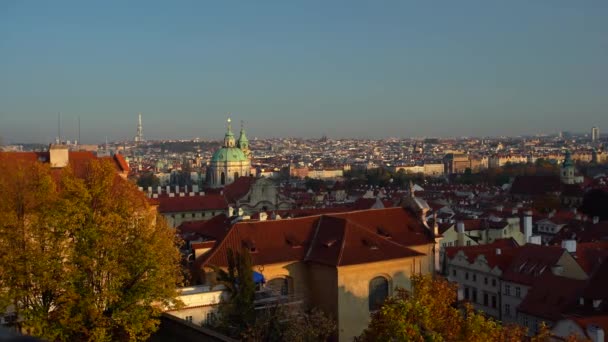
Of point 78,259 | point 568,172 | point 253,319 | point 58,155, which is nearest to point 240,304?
point 253,319

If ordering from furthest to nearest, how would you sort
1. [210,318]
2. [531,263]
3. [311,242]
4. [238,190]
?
[238,190] < [531,263] < [311,242] < [210,318]

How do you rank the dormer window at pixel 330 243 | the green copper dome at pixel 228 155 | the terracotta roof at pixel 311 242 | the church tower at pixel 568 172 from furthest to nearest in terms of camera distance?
the church tower at pixel 568 172
the green copper dome at pixel 228 155
the dormer window at pixel 330 243
the terracotta roof at pixel 311 242

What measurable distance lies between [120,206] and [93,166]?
5.05 ft

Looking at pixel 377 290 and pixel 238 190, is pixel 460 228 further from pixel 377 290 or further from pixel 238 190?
pixel 238 190

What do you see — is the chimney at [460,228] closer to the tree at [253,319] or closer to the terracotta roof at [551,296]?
the terracotta roof at [551,296]

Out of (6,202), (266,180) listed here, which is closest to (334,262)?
(6,202)

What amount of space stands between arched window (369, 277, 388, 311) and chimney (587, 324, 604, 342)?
9203 millimetres

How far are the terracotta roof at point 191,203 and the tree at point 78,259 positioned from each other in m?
50.1

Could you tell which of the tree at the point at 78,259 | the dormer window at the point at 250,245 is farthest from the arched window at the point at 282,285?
the tree at the point at 78,259

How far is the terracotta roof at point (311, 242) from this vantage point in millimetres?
31406

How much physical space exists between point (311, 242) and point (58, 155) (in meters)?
14.0

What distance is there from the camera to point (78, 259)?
20250mm

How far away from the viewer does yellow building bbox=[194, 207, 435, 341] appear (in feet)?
101

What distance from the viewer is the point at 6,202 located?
20500 mm
